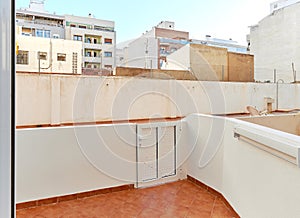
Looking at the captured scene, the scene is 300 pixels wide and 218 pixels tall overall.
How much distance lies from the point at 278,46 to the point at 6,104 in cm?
1328

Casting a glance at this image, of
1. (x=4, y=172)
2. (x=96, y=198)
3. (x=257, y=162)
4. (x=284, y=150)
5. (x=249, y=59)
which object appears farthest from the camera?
(x=249, y=59)

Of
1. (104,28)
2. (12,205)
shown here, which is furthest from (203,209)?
(104,28)

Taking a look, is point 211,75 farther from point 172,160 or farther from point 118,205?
point 118,205

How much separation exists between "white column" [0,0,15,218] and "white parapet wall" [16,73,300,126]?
17.1ft

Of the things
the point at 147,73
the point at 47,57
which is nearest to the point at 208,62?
the point at 147,73

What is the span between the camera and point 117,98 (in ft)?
22.6

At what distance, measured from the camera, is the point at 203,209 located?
2.38m

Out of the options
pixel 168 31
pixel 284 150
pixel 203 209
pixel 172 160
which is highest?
pixel 168 31

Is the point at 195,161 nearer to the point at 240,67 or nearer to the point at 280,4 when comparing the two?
the point at 240,67

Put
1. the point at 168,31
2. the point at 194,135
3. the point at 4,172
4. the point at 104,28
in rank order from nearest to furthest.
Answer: the point at 4,172 → the point at 194,135 → the point at 168,31 → the point at 104,28

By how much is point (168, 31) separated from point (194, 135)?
566 inches

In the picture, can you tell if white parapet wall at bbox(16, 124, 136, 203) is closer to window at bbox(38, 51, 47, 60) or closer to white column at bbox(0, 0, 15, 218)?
white column at bbox(0, 0, 15, 218)

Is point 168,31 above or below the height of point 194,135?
above

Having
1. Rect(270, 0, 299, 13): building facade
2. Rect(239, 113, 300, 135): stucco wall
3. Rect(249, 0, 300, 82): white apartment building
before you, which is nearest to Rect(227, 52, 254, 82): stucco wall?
Rect(249, 0, 300, 82): white apartment building
